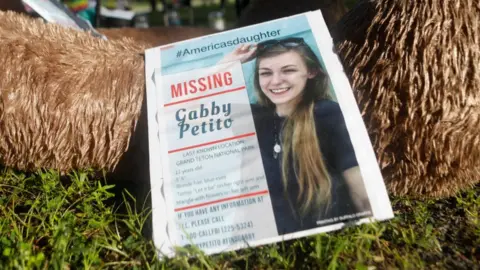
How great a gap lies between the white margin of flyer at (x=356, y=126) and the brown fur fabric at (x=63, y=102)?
16.4 inches

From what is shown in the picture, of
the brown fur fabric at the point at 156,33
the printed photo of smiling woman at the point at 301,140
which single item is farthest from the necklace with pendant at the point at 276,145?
the brown fur fabric at the point at 156,33

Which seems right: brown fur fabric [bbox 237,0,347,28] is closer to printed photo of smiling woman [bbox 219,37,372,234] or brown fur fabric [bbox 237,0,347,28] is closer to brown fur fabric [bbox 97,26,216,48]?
brown fur fabric [bbox 97,26,216,48]

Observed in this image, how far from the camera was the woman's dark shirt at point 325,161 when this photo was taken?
0.95m

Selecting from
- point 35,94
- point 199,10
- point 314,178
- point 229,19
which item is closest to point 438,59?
point 314,178

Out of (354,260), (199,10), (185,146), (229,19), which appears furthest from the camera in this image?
(199,10)

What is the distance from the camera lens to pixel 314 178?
981mm

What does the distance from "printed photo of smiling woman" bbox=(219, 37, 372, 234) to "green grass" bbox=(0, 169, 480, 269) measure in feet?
0.17

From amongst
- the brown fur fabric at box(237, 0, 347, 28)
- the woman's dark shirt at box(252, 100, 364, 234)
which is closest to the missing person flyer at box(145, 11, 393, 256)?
the woman's dark shirt at box(252, 100, 364, 234)

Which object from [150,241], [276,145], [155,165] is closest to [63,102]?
[155,165]

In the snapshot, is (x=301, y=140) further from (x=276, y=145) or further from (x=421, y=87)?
(x=421, y=87)

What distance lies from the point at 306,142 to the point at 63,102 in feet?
1.78

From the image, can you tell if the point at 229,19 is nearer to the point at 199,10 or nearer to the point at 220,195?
the point at 199,10

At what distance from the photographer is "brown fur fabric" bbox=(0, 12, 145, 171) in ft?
3.67

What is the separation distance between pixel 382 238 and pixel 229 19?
12.7 feet
